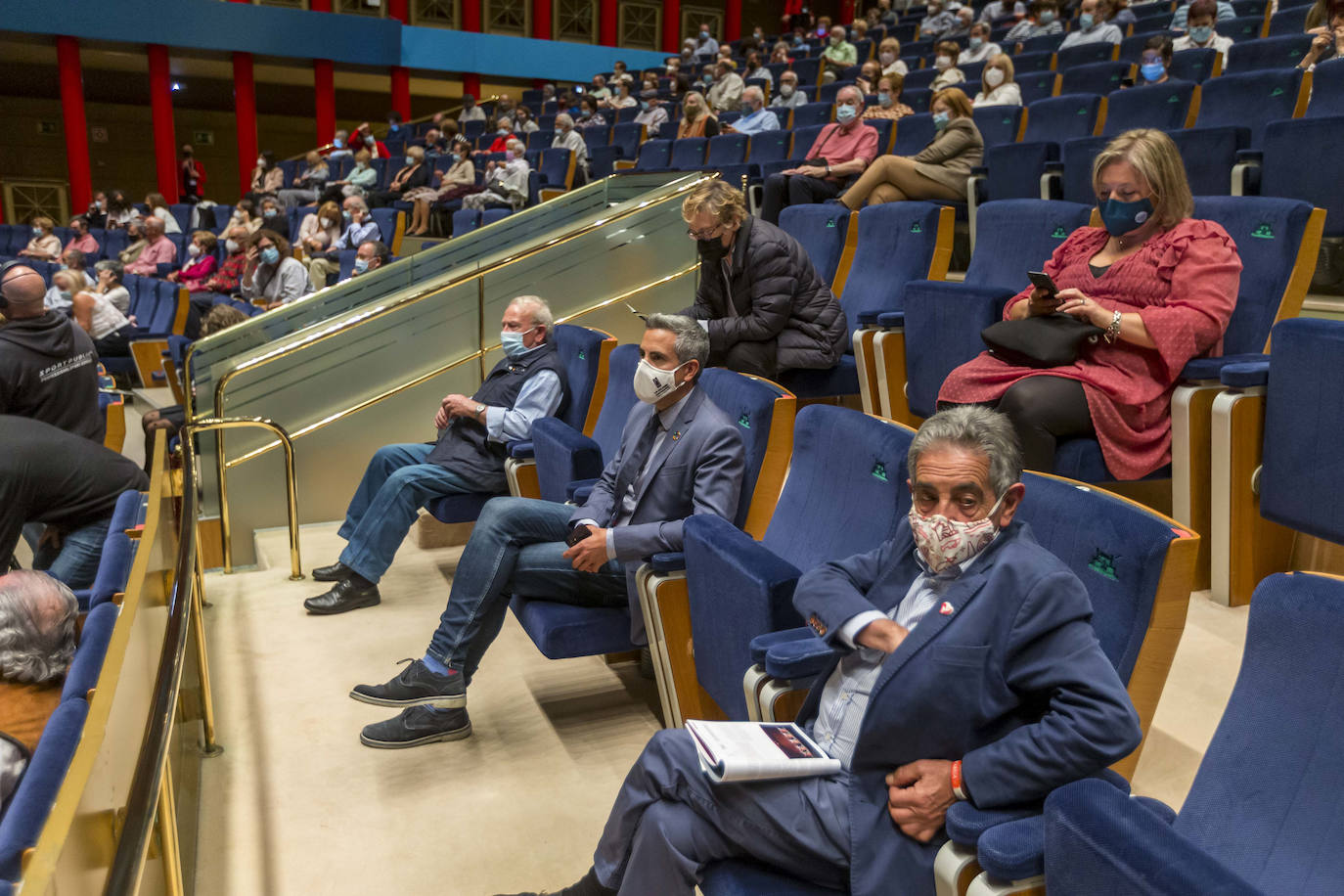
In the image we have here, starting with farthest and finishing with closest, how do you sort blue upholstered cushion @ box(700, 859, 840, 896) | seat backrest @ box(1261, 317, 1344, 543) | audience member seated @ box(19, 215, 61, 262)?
audience member seated @ box(19, 215, 61, 262), seat backrest @ box(1261, 317, 1344, 543), blue upholstered cushion @ box(700, 859, 840, 896)

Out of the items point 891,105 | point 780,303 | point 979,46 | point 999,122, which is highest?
point 979,46

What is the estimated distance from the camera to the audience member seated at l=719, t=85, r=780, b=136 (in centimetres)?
628

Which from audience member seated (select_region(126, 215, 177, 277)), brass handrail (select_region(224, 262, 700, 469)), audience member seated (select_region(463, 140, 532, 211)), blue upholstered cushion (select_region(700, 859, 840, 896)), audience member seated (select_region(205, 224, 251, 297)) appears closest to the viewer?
blue upholstered cushion (select_region(700, 859, 840, 896))

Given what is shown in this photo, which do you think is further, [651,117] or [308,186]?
[308,186]

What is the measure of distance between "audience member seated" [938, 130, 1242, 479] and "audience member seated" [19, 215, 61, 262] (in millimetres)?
10213

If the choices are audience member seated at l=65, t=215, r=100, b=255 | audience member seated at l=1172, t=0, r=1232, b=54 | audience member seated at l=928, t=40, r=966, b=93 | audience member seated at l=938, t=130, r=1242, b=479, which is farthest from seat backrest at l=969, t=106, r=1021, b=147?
audience member seated at l=65, t=215, r=100, b=255

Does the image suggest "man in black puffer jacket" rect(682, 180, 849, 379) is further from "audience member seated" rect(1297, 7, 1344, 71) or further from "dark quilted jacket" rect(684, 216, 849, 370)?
"audience member seated" rect(1297, 7, 1344, 71)

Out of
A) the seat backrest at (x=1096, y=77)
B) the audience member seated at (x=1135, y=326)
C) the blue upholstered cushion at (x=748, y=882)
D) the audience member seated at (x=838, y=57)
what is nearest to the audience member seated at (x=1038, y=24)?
the audience member seated at (x=838, y=57)

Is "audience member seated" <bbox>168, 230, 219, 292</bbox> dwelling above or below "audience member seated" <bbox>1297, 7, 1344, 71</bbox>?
below

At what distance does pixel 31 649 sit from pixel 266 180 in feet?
32.1

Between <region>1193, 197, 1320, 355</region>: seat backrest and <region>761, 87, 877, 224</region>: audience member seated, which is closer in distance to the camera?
<region>1193, 197, 1320, 355</region>: seat backrest

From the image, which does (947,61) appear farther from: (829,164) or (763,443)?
(763,443)

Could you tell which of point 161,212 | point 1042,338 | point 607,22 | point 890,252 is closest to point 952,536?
point 1042,338

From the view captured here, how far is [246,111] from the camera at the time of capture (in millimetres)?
12250
